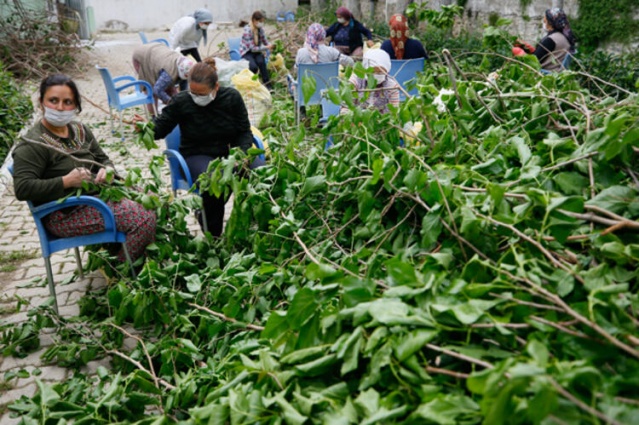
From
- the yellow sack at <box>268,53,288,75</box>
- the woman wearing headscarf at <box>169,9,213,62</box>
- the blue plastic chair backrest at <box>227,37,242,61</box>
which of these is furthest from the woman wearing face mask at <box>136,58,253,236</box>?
the blue plastic chair backrest at <box>227,37,242,61</box>

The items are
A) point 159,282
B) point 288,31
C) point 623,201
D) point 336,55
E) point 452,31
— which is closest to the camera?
point 623,201

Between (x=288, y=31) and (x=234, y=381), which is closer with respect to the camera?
(x=234, y=381)

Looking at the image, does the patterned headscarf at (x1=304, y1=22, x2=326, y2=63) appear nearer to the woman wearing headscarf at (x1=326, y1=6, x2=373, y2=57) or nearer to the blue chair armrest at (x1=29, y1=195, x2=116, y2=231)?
the woman wearing headscarf at (x1=326, y1=6, x2=373, y2=57)

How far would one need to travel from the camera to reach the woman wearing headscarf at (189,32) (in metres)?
10.3

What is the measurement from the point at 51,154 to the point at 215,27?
20.0m

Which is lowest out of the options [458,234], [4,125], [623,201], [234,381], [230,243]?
[4,125]

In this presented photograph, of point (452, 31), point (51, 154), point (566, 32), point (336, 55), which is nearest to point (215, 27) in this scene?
point (452, 31)

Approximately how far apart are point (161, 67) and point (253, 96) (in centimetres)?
141

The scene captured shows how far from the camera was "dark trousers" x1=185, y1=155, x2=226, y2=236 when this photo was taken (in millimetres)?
5020

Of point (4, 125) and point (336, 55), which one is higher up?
point (336, 55)

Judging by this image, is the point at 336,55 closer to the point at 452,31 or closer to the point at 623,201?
the point at 452,31

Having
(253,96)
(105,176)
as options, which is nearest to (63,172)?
(105,176)

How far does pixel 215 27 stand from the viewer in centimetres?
2283

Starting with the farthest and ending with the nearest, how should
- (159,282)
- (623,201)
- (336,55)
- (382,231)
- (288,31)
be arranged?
(288,31) → (336,55) → (159,282) → (382,231) → (623,201)
